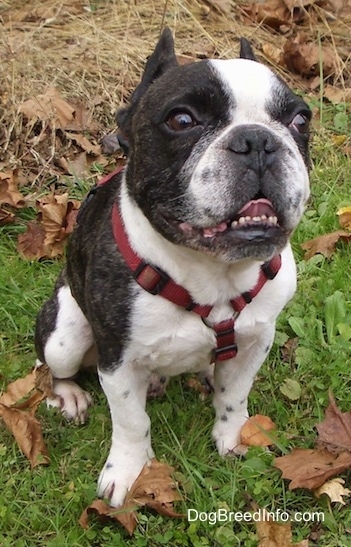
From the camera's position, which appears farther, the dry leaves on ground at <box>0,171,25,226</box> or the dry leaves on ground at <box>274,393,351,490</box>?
the dry leaves on ground at <box>0,171,25,226</box>

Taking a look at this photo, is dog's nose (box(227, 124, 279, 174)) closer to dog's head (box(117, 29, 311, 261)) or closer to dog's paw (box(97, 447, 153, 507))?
dog's head (box(117, 29, 311, 261))

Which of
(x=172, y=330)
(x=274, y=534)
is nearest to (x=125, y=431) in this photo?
(x=172, y=330)

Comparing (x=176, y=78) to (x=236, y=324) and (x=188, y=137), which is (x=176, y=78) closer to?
(x=188, y=137)

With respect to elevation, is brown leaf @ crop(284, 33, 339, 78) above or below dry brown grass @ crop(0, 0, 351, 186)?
below

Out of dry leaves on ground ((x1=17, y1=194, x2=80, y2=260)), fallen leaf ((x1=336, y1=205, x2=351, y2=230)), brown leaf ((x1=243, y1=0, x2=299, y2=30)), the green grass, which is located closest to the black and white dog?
the green grass

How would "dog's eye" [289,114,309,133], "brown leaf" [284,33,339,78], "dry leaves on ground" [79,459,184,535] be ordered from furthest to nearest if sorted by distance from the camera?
"brown leaf" [284,33,339,78], "dry leaves on ground" [79,459,184,535], "dog's eye" [289,114,309,133]

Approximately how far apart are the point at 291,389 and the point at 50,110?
7.38ft

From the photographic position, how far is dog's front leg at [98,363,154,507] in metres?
2.67

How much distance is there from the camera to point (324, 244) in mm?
3854

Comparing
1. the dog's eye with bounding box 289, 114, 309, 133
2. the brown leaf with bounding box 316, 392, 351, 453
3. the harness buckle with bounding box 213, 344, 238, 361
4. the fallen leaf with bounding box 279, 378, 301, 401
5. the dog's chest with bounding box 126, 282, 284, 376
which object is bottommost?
the fallen leaf with bounding box 279, 378, 301, 401

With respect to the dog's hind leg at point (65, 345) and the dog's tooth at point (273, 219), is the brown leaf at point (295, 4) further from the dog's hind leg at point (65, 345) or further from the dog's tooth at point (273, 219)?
the dog's tooth at point (273, 219)

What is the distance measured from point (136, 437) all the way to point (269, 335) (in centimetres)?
57

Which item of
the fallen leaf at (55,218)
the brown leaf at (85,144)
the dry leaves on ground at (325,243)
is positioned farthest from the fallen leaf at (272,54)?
the fallen leaf at (55,218)

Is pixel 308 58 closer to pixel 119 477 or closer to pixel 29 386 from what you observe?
pixel 29 386
